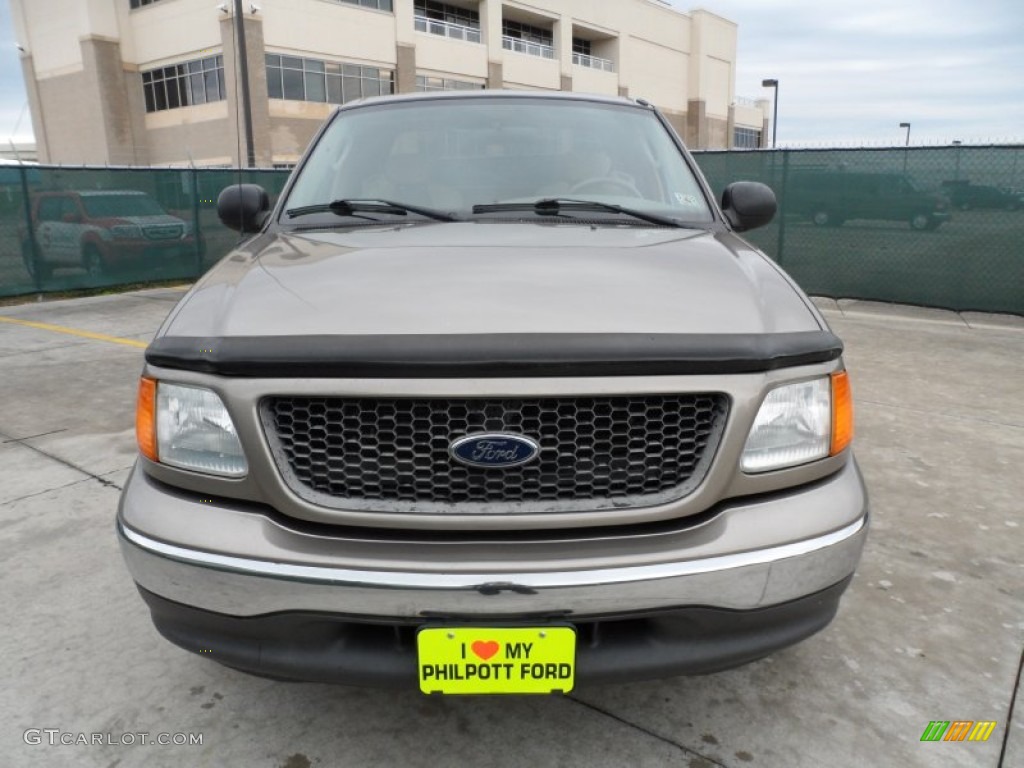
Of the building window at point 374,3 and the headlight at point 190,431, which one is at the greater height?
the building window at point 374,3

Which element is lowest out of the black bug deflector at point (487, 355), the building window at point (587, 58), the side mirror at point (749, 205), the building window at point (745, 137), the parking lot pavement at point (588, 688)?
the parking lot pavement at point (588, 688)

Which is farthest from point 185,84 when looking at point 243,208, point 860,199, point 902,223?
point 243,208

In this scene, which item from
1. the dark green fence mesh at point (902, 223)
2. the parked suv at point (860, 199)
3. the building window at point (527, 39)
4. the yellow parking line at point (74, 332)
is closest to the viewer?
the yellow parking line at point (74, 332)

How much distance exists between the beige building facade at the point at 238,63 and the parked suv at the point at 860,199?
80.9 ft

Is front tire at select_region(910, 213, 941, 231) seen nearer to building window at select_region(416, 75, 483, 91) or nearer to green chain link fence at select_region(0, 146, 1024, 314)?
green chain link fence at select_region(0, 146, 1024, 314)

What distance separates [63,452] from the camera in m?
4.56

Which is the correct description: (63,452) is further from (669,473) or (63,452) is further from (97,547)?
(669,473)

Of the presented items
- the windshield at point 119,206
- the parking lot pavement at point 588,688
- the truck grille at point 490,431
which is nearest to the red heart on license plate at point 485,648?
the truck grille at point 490,431

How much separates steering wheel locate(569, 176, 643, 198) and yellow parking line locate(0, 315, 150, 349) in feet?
18.8

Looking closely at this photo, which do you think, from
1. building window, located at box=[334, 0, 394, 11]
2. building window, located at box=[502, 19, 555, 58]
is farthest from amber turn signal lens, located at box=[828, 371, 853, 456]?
building window, located at box=[502, 19, 555, 58]

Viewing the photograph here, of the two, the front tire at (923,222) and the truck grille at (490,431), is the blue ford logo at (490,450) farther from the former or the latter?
the front tire at (923,222)

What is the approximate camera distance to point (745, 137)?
231 feet

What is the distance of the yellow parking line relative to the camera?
7.81m

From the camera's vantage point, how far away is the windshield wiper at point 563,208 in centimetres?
284
